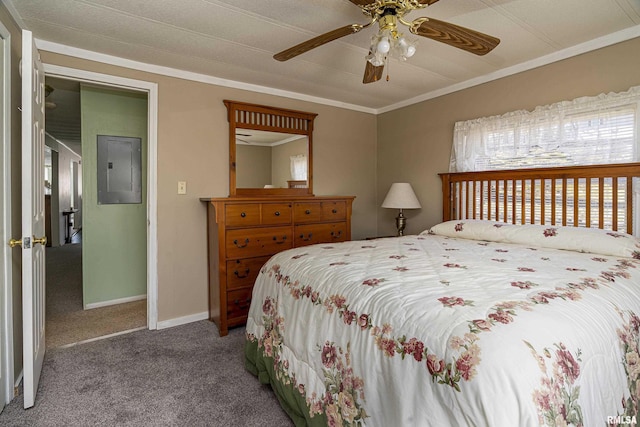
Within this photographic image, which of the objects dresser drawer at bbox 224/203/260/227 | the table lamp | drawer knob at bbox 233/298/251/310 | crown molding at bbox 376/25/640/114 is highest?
crown molding at bbox 376/25/640/114

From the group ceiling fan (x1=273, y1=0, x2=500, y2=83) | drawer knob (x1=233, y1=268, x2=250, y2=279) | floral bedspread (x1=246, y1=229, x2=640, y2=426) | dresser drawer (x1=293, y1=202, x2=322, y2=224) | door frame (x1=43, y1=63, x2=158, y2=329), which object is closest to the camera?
floral bedspread (x1=246, y1=229, x2=640, y2=426)

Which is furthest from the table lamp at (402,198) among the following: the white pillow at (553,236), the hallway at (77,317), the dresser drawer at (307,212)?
the hallway at (77,317)

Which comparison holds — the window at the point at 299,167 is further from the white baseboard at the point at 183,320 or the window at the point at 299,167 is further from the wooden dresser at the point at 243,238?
the white baseboard at the point at 183,320

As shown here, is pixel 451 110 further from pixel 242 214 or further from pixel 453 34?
pixel 242 214

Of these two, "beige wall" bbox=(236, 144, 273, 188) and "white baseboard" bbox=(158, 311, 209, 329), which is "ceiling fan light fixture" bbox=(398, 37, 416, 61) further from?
"white baseboard" bbox=(158, 311, 209, 329)

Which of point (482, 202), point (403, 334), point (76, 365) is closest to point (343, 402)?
point (403, 334)

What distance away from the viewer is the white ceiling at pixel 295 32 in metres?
1.91

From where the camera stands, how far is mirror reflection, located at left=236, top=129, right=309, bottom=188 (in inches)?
127

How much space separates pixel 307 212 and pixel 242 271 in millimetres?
821

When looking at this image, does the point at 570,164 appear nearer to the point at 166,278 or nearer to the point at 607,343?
the point at 607,343

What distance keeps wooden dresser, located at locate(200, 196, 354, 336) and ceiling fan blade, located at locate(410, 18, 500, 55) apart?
1.78m

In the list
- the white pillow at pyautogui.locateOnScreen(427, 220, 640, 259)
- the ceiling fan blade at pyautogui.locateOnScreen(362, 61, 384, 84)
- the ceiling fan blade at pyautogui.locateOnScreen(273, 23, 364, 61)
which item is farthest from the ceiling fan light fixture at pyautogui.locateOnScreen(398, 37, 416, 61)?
the white pillow at pyautogui.locateOnScreen(427, 220, 640, 259)

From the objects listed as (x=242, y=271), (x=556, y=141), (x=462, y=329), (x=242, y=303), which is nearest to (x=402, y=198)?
(x=556, y=141)

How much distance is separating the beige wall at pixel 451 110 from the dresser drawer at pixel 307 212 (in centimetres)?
120
